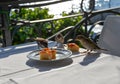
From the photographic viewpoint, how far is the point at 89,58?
60.4 inches

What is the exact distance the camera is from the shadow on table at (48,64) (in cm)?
140

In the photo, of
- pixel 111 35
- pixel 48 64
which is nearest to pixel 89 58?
pixel 48 64

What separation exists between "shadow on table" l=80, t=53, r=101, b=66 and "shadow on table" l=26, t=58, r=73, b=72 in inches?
3.1

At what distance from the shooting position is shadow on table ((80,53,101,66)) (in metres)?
1.44

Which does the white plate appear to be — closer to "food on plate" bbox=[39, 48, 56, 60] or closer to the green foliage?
"food on plate" bbox=[39, 48, 56, 60]

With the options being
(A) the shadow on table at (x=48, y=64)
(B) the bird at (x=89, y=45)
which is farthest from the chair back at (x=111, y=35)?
(A) the shadow on table at (x=48, y=64)

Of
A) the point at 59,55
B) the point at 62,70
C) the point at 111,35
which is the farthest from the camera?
the point at 111,35

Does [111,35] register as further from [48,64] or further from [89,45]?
[48,64]

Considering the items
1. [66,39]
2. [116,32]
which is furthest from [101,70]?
[66,39]

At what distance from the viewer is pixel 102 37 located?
83.6 inches

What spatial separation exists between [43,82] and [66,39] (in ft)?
3.99

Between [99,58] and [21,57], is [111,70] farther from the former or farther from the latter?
[21,57]

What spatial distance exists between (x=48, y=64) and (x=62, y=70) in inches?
6.4

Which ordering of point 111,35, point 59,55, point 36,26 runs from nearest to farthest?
1. point 59,55
2. point 111,35
3. point 36,26
